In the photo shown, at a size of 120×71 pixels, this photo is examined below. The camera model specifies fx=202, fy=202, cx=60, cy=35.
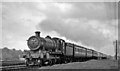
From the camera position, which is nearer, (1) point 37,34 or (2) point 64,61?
(1) point 37,34

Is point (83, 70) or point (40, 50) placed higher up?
point (40, 50)

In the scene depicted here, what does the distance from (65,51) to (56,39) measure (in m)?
2.58

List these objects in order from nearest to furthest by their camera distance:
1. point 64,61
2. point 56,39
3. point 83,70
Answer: point 83,70 < point 56,39 < point 64,61

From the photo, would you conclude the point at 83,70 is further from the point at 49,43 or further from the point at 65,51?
the point at 65,51

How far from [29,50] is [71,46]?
1072 cm

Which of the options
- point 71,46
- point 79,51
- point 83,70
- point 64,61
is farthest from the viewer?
point 79,51

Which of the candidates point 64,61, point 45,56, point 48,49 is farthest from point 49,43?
point 64,61

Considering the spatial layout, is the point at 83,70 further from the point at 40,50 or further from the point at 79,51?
the point at 79,51

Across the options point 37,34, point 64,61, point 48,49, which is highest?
point 37,34

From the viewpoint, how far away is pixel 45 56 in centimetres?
2277

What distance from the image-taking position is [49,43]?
970 inches

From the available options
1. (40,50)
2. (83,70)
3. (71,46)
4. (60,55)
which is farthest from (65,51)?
(83,70)

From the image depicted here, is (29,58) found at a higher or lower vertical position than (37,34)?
lower

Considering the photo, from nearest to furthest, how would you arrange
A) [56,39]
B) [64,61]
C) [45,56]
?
[45,56], [56,39], [64,61]
